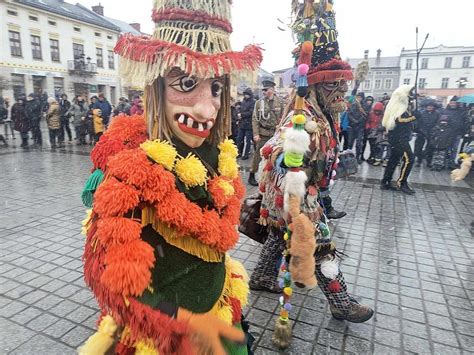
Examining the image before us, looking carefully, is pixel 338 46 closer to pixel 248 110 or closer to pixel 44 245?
pixel 44 245

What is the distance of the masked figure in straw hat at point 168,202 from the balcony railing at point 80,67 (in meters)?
32.2

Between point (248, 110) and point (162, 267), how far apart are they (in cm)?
825

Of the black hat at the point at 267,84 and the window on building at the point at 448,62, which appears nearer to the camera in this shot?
the black hat at the point at 267,84

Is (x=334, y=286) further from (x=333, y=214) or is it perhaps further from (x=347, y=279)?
(x=333, y=214)

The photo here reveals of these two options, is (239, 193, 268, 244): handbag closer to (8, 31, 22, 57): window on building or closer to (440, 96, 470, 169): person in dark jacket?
(440, 96, 470, 169): person in dark jacket

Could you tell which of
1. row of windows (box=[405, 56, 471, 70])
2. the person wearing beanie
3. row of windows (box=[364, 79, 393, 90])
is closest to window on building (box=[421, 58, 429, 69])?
row of windows (box=[405, 56, 471, 70])

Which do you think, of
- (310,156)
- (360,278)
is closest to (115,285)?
(310,156)

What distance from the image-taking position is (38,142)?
476 inches

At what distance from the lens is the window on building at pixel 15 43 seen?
80.7 feet

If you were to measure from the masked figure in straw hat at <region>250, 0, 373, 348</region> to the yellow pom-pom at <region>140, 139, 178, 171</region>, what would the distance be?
86 cm

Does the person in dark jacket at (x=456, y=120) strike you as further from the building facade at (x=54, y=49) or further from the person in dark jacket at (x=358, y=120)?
the building facade at (x=54, y=49)

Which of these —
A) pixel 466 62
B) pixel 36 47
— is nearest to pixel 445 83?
pixel 466 62

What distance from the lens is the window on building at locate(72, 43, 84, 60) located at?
96.9 ft

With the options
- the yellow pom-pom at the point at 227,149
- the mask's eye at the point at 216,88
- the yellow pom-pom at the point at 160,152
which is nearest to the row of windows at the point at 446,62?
the yellow pom-pom at the point at 227,149
